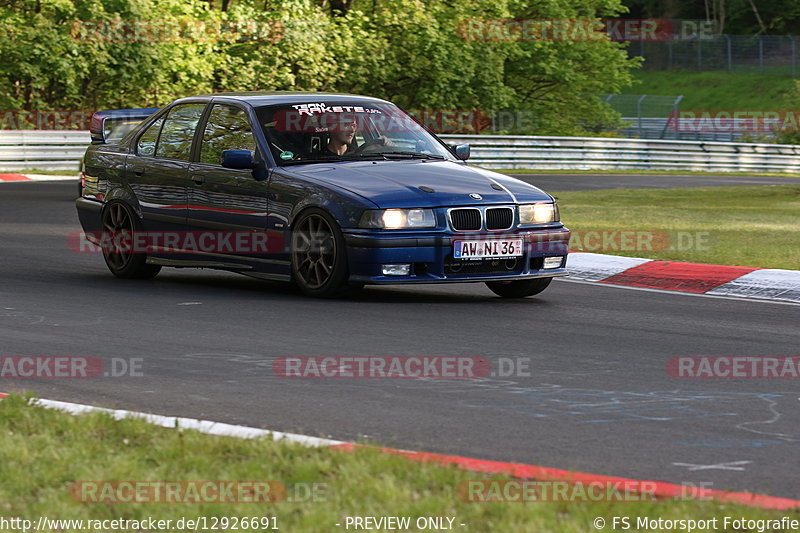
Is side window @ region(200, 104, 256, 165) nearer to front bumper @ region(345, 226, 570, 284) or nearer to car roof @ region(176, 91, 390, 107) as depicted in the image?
car roof @ region(176, 91, 390, 107)

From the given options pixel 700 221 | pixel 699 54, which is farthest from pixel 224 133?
pixel 699 54

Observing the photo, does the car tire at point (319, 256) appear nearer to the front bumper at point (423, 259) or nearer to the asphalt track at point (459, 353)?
the front bumper at point (423, 259)

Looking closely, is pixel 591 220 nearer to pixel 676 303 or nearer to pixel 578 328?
pixel 676 303

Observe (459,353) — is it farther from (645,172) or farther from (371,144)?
(645,172)

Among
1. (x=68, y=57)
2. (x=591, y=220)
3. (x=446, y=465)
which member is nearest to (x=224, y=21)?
(x=68, y=57)

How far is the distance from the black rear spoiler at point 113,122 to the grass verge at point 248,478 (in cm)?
728

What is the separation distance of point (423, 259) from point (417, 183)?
0.59m

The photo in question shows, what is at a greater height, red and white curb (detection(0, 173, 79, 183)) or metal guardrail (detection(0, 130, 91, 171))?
metal guardrail (detection(0, 130, 91, 171))

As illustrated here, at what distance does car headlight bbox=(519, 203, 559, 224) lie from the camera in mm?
10414

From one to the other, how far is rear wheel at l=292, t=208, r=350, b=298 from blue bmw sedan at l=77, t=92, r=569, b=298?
0.01 m

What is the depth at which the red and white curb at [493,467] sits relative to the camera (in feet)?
15.5

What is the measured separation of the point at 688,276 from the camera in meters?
12.3

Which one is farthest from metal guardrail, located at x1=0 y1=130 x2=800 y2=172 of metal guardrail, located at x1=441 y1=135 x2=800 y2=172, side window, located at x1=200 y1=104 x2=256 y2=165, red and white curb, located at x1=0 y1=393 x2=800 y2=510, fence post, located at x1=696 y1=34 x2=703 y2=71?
fence post, located at x1=696 y1=34 x2=703 y2=71

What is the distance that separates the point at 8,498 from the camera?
473 centimetres
